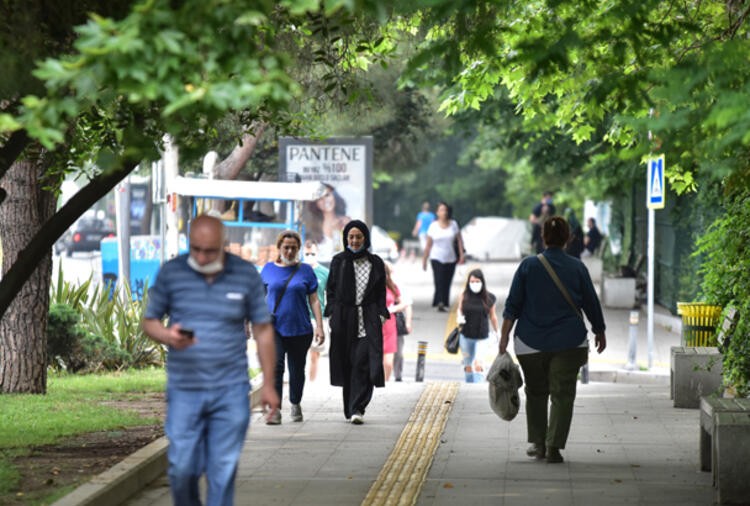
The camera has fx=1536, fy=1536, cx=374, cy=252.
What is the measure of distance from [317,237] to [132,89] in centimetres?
1791

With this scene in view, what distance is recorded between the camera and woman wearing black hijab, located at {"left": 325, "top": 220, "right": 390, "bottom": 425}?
12.9 metres

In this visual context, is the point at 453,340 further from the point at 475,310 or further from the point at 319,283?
the point at 319,283

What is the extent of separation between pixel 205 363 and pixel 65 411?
6.24 metres

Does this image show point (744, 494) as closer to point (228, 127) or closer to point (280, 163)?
point (228, 127)

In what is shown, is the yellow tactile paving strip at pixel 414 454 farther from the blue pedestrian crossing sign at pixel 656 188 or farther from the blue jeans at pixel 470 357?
the blue pedestrian crossing sign at pixel 656 188

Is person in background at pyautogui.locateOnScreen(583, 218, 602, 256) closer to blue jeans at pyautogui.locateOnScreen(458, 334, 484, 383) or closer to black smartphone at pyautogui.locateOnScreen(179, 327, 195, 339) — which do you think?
blue jeans at pyautogui.locateOnScreen(458, 334, 484, 383)

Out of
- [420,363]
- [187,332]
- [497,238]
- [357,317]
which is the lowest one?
[420,363]

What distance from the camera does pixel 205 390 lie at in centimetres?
688

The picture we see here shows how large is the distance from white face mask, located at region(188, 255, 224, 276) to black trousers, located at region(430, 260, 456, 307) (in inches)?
807

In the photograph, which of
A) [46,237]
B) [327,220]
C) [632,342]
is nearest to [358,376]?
[46,237]

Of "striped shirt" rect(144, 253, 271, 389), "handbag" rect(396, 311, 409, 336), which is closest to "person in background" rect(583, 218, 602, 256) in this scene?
"handbag" rect(396, 311, 409, 336)

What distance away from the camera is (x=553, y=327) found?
1047 cm

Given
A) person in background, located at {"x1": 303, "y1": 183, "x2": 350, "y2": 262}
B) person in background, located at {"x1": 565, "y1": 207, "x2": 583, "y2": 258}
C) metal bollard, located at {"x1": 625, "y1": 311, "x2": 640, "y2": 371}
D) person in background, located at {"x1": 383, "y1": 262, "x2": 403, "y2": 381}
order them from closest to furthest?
person in background, located at {"x1": 383, "y1": 262, "x2": 403, "y2": 381} < metal bollard, located at {"x1": 625, "y1": 311, "x2": 640, "y2": 371} < person in background, located at {"x1": 303, "y1": 183, "x2": 350, "y2": 262} < person in background, located at {"x1": 565, "y1": 207, "x2": 583, "y2": 258}

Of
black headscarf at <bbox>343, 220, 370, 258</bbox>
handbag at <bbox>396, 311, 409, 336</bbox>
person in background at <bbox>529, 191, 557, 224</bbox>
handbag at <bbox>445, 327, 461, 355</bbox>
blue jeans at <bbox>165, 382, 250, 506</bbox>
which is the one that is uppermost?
person in background at <bbox>529, 191, 557, 224</bbox>
